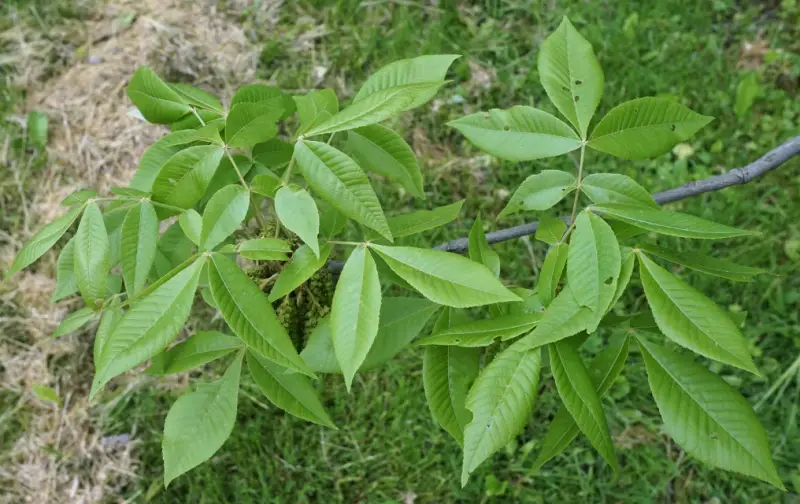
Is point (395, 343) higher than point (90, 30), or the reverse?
point (395, 343)

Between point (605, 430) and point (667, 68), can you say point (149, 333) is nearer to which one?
point (605, 430)

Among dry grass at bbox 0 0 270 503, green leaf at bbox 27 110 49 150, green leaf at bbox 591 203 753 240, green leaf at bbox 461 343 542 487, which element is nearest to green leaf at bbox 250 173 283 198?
green leaf at bbox 461 343 542 487

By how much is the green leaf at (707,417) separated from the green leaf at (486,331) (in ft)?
0.77

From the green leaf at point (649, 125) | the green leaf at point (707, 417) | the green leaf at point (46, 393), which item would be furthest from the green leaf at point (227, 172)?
the green leaf at point (46, 393)

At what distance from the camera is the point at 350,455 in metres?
2.67

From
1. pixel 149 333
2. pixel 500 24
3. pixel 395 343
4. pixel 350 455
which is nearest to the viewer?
pixel 149 333

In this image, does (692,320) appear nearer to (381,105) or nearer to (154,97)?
(381,105)

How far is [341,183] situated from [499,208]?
2.13 metres

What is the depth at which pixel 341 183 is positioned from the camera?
97cm

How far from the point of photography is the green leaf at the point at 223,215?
1.00 m

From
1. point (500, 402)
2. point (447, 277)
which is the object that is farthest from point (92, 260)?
point (500, 402)

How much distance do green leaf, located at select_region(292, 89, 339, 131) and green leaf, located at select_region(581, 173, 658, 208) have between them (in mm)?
488

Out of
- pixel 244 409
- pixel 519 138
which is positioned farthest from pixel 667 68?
pixel 244 409

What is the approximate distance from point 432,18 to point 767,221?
6.36 ft
